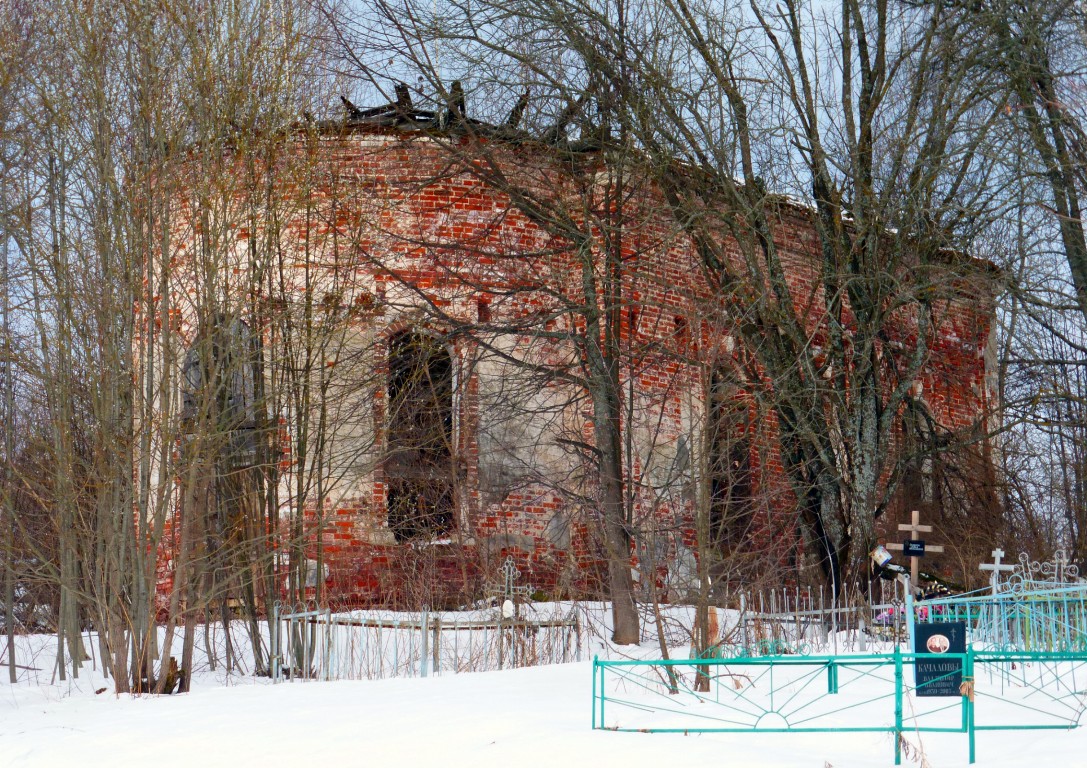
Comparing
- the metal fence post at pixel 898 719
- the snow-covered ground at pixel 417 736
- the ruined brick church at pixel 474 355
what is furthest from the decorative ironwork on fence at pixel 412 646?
the metal fence post at pixel 898 719

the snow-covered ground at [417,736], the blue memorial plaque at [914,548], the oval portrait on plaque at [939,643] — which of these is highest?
the blue memorial plaque at [914,548]

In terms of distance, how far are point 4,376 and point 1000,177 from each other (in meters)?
11.7

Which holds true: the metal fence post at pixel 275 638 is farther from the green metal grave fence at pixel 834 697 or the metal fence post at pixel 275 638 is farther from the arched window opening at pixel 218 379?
the green metal grave fence at pixel 834 697

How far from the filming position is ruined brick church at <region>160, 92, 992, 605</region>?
13.2 meters

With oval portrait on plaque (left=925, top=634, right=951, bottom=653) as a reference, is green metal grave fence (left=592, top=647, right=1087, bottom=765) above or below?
below

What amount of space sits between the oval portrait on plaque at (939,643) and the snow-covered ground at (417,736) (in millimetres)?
525

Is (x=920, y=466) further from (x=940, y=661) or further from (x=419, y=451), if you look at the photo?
(x=940, y=661)

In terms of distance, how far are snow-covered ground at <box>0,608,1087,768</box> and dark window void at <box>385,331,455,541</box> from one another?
12.7 ft

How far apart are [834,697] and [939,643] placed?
6.78 ft

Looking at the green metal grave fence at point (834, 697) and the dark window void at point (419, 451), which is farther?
the dark window void at point (419, 451)

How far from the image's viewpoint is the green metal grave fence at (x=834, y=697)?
6.92 metres

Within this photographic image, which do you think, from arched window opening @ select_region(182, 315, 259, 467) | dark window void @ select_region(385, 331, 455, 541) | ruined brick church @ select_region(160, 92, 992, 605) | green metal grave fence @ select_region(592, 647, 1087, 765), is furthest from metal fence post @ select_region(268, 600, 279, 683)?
green metal grave fence @ select_region(592, 647, 1087, 765)

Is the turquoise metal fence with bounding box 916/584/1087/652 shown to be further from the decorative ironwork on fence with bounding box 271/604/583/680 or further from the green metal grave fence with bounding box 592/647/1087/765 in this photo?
the decorative ironwork on fence with bounding box 271/604/583/680

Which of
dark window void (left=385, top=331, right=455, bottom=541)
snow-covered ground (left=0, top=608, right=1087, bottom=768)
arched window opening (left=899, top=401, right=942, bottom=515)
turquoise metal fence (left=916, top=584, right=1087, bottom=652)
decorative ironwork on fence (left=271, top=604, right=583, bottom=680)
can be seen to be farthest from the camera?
arched window opening (left=899, top=401, right=942, bottom=515)
